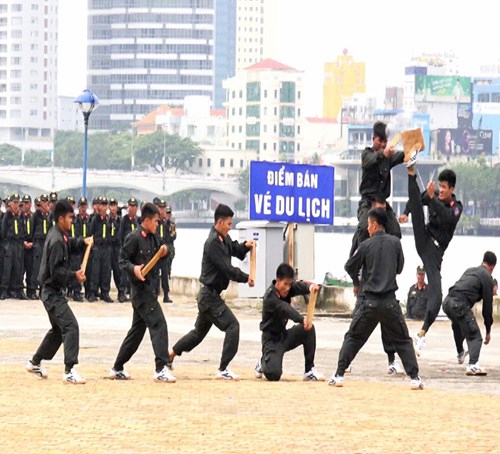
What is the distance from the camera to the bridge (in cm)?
17812

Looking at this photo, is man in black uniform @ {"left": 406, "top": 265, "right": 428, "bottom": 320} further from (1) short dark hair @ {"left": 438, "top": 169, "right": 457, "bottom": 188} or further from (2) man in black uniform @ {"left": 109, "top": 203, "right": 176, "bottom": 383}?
(2) man in black uniform @ {"left": 109, "top": 203, "right": 176, "bottom": 383}

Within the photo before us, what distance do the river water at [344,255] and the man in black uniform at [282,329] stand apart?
43.7m

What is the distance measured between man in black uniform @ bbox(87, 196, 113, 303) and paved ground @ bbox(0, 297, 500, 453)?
11.0 meters

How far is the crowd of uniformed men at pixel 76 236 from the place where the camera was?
3175 cm

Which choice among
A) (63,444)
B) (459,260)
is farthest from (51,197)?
(459,260)

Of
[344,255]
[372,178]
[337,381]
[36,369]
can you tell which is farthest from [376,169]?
[344,255]

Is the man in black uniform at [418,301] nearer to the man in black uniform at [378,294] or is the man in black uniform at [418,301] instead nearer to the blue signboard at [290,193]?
the blue signboard at [290,193]

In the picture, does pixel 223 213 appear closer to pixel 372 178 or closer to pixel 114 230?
pixel 372 178

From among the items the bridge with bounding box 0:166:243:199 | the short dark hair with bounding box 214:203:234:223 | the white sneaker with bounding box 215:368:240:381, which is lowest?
the bridge with bounding box 0:166:243:199

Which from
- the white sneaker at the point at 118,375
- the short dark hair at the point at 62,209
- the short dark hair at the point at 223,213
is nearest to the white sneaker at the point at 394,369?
the short dark hair at the point at 223,213

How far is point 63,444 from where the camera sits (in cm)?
1205

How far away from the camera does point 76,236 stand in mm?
31516

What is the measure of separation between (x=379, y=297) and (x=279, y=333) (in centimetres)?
169

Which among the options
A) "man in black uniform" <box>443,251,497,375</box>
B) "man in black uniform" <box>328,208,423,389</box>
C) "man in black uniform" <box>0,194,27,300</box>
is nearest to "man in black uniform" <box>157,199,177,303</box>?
"man in black uniform" <box>0,194,27,300</box>
